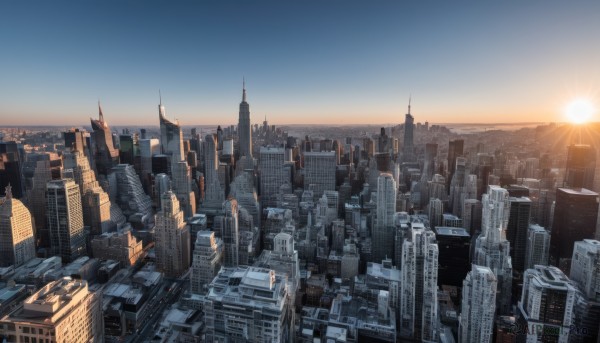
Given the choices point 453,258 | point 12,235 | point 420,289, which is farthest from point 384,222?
point 12,235

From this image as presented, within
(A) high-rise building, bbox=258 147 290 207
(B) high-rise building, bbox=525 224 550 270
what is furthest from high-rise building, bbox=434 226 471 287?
(A) high-rise building, bbox=258 147 290 207

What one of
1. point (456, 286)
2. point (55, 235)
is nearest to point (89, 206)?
point (55, 235)

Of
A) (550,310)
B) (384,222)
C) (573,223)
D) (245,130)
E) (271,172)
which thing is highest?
(245,130)

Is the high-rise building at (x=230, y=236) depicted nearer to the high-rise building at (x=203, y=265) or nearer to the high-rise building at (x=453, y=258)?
the high-rise building at (x=203, y=265)

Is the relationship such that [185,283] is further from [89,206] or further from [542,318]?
[542,318]

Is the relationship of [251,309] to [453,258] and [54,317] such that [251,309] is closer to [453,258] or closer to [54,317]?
[54,317]
